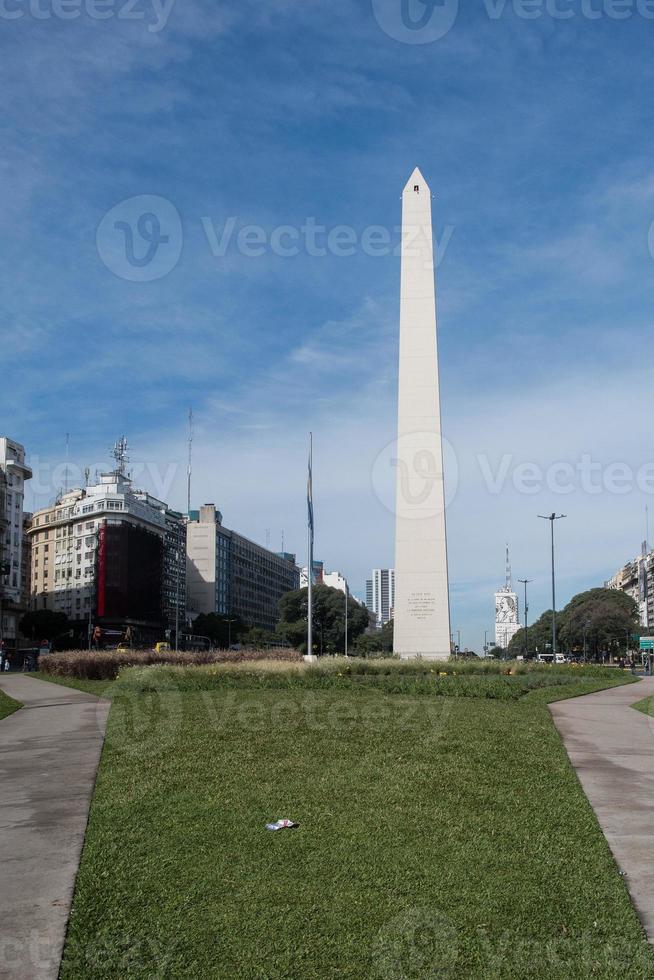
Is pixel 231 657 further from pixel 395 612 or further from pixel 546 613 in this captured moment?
pixel 546 613

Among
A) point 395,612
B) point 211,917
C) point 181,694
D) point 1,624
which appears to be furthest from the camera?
point 1,624

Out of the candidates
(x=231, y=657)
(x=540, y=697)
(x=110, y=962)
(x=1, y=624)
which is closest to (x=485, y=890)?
(x=110, y=962)

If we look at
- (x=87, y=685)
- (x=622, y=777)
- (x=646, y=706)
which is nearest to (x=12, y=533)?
(x=87, y=685)

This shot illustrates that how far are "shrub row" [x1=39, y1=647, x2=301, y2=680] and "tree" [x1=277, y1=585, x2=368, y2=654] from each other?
57.9m

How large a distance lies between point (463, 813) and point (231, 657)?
24.9 metres

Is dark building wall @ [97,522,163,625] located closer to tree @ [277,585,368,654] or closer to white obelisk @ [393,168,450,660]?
tree @ [277,585,368,654]

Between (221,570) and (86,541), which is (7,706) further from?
(221,570)

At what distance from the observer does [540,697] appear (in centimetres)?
2319

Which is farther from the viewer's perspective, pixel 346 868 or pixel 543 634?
pixel 543 634

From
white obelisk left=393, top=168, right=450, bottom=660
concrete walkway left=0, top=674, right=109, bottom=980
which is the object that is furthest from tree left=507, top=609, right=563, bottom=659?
concrete walkway left=0, top=674, right=109, bottom=980

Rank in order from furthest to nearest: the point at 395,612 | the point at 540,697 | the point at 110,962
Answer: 1. the point at 395,612
2. the point at 540,697
3. the point at 110,962

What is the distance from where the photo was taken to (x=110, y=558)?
119m

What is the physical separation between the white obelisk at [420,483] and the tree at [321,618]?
54.2 metres

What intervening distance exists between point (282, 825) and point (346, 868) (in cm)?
120
